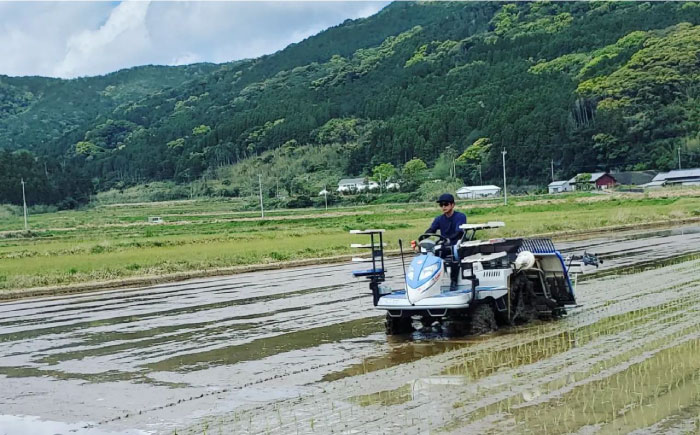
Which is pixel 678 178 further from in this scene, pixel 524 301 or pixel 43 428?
pixel 43 428

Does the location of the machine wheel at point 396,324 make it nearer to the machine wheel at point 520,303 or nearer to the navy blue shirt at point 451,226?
the navy blue shirt at point 451,226

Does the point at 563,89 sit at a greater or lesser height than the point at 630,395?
greater

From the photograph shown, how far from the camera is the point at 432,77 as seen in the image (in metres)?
184

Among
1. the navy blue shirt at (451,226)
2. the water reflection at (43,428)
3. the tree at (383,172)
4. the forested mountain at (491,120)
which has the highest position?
the forested mountain at (491,120)

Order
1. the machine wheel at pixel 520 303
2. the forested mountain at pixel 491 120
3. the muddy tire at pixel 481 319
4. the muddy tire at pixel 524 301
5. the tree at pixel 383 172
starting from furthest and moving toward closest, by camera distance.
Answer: the tree at pixel 383 172, the forested mountain at pixel 491 120, the muddy tire at pixel 524 301, the machine wheel at pixel 520 303, the muddy tire at pixel 481 319

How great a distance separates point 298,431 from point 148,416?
1.63 metres

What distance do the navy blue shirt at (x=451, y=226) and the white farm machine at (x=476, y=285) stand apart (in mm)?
94

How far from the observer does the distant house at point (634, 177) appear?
100438mm

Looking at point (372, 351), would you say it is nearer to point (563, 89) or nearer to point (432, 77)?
point (563, 89)

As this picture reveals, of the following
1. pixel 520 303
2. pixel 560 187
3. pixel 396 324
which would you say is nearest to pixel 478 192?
pixel 560 187

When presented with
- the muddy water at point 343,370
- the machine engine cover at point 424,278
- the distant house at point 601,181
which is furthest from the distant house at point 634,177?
the machine engine cover at point 424,278

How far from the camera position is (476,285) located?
35.7 ft

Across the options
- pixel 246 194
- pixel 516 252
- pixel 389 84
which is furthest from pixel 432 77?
pixel 516 252

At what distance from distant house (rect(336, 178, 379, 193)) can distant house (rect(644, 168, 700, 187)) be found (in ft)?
125
